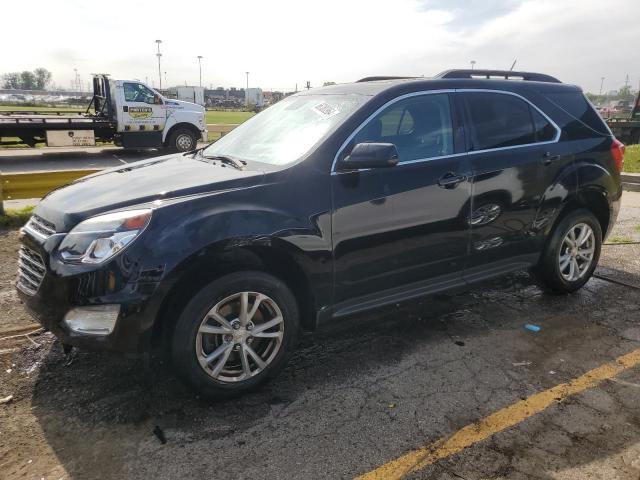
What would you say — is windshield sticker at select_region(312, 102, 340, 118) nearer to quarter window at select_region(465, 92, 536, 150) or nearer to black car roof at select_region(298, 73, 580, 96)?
black car roof at select_region(298, 73, 580, 96)

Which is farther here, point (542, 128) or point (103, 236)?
point (542, 128)

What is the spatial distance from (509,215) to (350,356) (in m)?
1.66

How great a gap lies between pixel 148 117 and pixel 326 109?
43.1 ft

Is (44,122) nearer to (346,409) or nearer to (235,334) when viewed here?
(235,334)

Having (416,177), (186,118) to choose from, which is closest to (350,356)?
(416,177)

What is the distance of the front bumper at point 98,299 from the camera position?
254 centimetres

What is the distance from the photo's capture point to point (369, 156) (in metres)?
3.01

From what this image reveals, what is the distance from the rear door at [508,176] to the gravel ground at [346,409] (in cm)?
62

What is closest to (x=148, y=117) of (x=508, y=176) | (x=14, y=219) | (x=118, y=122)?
(x=118, y=122)

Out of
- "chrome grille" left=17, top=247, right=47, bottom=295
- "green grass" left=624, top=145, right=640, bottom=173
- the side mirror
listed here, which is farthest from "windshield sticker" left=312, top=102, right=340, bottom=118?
"green grass" left=624, top=145, right=640, bottom=173

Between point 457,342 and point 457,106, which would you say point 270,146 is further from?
point 457,342

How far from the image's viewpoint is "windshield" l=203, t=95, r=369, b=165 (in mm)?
3266

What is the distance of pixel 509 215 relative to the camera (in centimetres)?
391

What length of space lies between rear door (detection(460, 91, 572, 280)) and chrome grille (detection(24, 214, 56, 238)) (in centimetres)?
274
